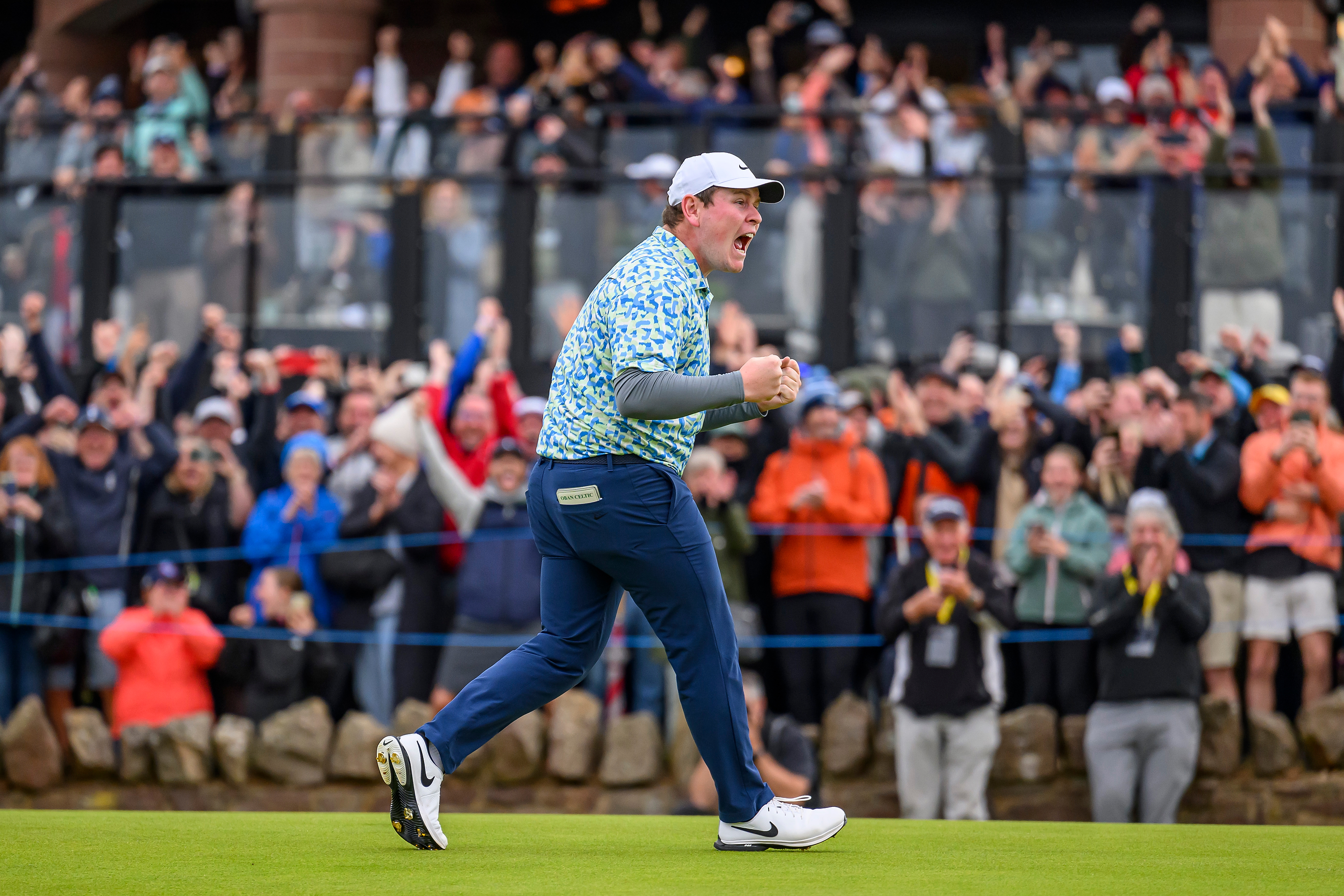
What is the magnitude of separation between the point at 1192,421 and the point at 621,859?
6296 millimetres

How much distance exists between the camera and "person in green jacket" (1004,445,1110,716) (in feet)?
33.9

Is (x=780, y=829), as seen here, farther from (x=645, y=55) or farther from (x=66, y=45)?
(x=66, y=45)

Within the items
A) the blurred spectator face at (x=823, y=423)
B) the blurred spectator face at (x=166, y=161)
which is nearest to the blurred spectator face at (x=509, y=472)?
the blurred spectator face at (x=823, y=423)

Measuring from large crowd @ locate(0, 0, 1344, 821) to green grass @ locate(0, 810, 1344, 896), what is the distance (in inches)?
137

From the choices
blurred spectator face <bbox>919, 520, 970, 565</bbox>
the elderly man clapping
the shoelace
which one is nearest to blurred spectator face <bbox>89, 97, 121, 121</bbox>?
blurred spectator face <bbox>919, 520, 970, 565</bbox>

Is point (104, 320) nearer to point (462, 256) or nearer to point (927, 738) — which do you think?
point (462, 256)

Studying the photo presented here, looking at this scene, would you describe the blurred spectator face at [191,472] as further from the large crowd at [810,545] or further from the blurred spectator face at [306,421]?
the blurred spectator face at [306,421]

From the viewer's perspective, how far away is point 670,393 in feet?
16.4

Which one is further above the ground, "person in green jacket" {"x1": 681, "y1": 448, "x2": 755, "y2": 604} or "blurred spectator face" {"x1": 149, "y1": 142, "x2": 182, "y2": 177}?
"blurred spectator face" {"x1": 149, "y1": 142, "x2": 182, "y2": 177}

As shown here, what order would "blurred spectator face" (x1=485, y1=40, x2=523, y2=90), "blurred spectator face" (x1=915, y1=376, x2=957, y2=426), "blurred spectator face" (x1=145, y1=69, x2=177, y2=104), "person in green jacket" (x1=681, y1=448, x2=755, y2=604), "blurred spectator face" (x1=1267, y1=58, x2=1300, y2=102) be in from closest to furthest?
1. "person in green jacket" (x1=681, y1=448, x2=755, y2=604)
2. "blurred spectator face" (x1=915, y1=376, x2=957, y2=426)
3. "blurred spectator face" (x1=1267, y1=58, x2=1300, y2=102)
4. "blurred spectator face" (x1=145, y1=69, x2=177, y2=104)
5. "blurred spectator face" (x1=485, y1=40, x2=523, y2=90)

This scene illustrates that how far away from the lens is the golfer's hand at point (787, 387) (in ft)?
16.5

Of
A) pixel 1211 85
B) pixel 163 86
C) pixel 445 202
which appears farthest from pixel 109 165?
pixel 1211 85

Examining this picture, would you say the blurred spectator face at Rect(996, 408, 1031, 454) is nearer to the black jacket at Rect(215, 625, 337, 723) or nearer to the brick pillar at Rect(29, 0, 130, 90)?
the black jacket at Rect(215, 625, 337, 723)

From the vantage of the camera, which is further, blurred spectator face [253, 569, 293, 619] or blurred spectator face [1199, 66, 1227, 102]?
blurred spectator face [1199, 66, 1227, 102]
